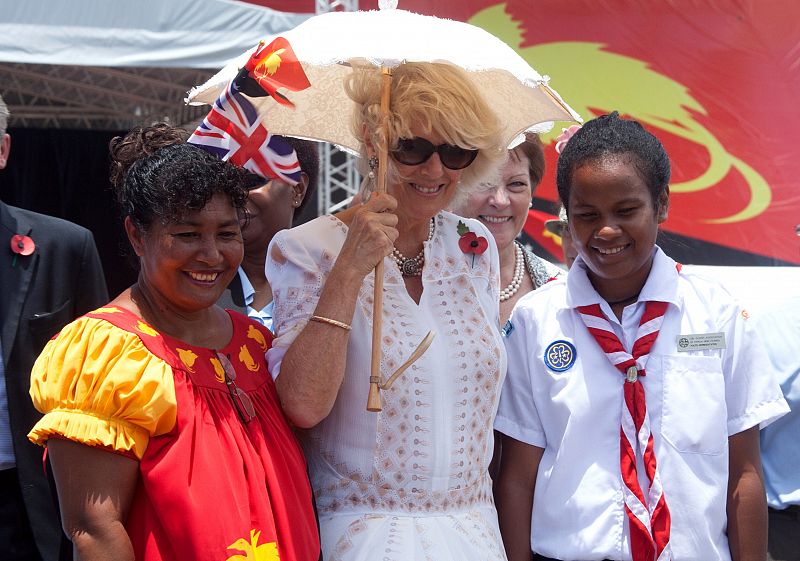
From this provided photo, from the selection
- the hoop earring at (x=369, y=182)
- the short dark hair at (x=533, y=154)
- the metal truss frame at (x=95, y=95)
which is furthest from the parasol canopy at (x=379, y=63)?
the metal truss frame at (x=95, y=95)

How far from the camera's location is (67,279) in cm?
326

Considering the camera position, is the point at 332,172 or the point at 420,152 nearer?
the point at 420,152

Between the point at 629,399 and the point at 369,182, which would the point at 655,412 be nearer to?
the point at 629,399

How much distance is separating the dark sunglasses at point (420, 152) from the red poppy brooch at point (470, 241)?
1.07 feet

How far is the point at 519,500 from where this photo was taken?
9.00 feet

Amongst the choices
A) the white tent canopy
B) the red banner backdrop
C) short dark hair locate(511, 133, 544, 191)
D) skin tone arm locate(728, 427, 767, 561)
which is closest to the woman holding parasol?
skin tone arm locate(728, 427, 767, 561)

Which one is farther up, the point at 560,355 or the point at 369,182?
the point at 369,182

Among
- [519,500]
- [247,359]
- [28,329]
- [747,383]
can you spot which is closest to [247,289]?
[28,329]

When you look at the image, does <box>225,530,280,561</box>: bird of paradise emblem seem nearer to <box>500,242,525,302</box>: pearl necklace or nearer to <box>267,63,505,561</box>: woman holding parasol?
<box>267,63,505,561</box>: woman holding parasol

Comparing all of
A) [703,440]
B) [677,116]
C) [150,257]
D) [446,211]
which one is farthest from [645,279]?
[677,116]

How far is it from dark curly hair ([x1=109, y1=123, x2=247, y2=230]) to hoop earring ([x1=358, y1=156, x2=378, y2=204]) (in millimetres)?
391

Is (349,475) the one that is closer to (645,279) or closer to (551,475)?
(551,475)

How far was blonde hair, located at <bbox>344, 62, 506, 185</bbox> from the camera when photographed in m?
2.62

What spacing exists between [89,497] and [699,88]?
22.5 ft
